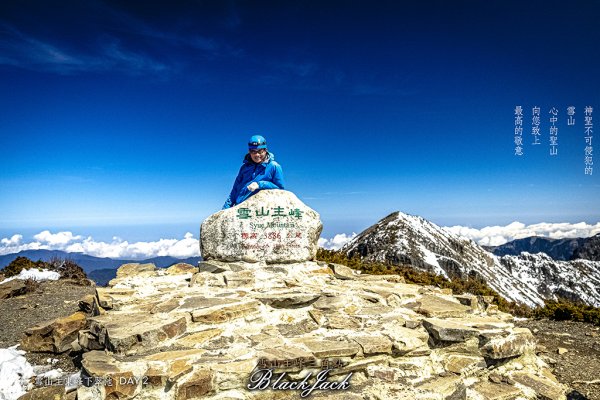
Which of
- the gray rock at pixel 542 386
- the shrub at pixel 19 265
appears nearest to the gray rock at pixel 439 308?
the gray rock at pixel 542 386

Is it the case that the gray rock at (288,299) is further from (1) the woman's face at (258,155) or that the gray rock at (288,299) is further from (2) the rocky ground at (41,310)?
(1) the woman's face at (258,155)

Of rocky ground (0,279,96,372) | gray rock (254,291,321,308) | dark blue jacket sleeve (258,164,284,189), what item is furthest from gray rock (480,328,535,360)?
rocky ground (0,279,96,372)

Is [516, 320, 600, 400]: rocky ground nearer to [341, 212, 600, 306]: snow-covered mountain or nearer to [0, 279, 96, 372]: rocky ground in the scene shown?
[0, 279, 96, 372]: rocky ground

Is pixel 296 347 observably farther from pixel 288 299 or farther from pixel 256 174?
pixel 256 174

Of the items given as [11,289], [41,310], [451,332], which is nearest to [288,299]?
[451,332]

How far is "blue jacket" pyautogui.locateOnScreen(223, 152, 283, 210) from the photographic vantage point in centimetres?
1115

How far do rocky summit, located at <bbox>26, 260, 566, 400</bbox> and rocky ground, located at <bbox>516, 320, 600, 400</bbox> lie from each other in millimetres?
496

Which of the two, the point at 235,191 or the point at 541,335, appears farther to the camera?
the point at 235,191

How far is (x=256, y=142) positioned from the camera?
1067 centimetres

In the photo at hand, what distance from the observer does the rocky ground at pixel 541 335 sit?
673cm

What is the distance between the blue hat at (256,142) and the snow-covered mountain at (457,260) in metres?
15.6

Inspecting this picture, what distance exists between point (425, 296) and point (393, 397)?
373cm

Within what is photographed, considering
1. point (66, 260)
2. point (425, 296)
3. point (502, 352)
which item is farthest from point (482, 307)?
point (66, 260)

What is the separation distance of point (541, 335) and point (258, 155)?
886cm
